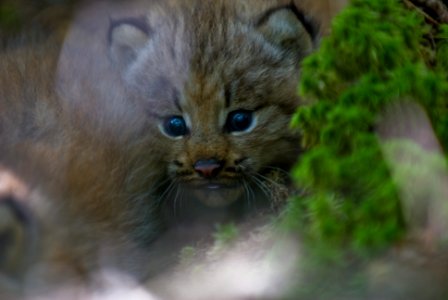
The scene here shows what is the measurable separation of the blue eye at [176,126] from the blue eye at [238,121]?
0.20 metres

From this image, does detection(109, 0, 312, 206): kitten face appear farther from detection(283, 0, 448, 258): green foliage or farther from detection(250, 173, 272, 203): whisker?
detection(283, 0, 448, 258): green foliage

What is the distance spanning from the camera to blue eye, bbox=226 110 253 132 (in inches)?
126

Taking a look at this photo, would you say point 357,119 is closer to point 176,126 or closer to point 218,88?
point 218,88

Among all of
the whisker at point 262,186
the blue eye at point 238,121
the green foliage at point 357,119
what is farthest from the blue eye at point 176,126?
the green foliage at point 357,119

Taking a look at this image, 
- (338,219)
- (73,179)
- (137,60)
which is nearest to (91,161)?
(73,179)

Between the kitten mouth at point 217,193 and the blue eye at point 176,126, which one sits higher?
the blue eye at point 176,126

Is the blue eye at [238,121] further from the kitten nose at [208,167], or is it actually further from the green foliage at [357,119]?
the green foliage at [357,119]

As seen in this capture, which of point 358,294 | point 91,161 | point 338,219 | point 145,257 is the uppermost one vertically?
point 91,161

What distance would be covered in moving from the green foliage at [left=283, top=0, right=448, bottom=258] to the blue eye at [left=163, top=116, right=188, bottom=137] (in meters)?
0.89

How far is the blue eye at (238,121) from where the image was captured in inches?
126

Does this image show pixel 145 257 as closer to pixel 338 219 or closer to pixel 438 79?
pixel 338 219

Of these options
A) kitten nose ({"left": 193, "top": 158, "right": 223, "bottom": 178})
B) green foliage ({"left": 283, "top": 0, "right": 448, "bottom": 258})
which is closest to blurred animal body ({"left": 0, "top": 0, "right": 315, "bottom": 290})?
kitten nose ({"left": 193, "top": 158, "right": 223, "bottom": 178})

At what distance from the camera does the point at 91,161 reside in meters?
2.95

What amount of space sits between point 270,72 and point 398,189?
141 centimetres
